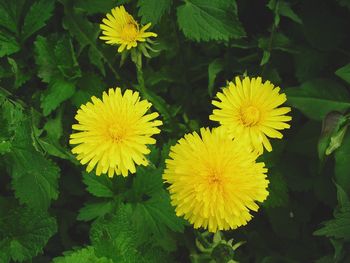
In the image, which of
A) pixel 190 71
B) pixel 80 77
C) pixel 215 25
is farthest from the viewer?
pixel 190 71

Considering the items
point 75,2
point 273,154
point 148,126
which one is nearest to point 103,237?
point 148,126

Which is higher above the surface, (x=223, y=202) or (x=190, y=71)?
(x=190, y=71)

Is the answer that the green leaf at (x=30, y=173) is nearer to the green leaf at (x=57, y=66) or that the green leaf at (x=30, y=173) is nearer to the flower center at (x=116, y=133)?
the green leaf at (x=57, y=66)

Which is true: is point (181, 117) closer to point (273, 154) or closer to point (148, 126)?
point (273, 154)

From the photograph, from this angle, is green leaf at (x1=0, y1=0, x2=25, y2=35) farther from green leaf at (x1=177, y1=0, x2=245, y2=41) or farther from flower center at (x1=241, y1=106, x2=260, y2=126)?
flower center at (x1=241, y1=106, x2=260, y2=126)

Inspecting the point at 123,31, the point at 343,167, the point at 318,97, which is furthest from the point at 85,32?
the point at 343,167

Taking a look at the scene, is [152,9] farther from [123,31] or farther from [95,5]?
[95,5]

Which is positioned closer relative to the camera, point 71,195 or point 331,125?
point 331,125
